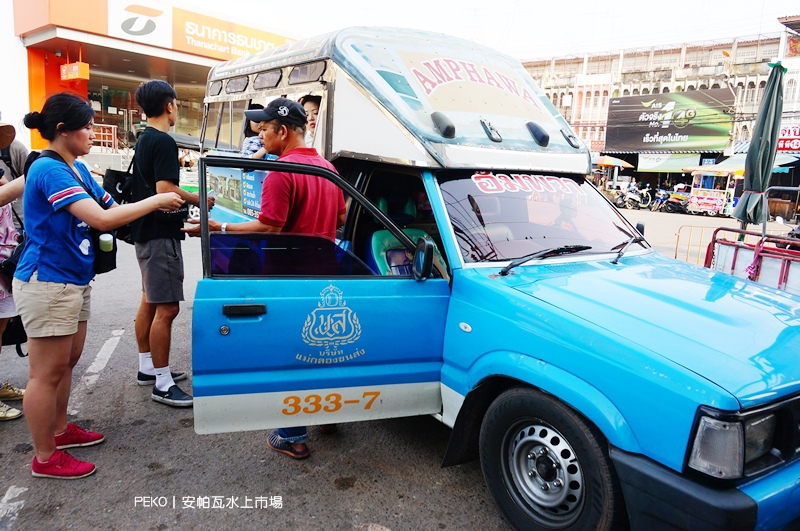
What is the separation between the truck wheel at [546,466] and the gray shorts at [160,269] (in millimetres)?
2285

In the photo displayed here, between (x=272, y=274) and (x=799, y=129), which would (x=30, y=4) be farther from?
(x=799, y=129)

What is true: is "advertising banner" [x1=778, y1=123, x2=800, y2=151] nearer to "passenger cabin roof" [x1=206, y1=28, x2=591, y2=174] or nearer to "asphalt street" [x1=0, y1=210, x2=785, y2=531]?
"passenger cabin roof" [x1=206, y1=28, x2=591, y2=174]

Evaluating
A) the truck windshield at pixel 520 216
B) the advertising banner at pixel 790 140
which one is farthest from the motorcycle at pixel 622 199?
the truck windshield at pixel 520 216

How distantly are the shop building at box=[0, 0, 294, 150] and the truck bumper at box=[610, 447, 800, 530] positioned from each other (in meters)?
17.1

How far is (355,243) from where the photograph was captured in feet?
12.3

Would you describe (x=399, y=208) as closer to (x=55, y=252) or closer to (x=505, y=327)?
(x=505, y=327)

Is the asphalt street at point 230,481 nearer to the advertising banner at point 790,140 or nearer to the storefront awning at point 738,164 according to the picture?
the advertising banner at point 790,140

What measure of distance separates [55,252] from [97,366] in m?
2.07

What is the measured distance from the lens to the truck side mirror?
267 centimetres

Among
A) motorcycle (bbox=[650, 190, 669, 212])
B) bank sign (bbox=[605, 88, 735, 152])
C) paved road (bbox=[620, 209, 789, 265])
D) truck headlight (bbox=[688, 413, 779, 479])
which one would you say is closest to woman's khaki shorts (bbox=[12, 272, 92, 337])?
truck headlight (bbox=[688, 413, 779, 479])

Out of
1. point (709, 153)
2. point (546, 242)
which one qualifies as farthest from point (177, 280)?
point (709, 153)

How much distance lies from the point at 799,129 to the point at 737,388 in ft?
97.9

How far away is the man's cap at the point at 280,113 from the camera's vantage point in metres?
3.17

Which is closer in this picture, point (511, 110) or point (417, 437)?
point (417, 437)
